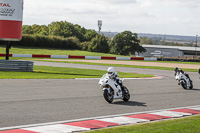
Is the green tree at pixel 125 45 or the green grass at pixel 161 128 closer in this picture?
the green grass at pixel 161 128

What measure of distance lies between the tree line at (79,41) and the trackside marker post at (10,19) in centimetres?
5670

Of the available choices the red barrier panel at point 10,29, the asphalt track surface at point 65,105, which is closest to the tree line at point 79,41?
the red barrier panel at point 10,29

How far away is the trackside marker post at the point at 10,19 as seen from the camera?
29.1 meters

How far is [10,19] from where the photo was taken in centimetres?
2961

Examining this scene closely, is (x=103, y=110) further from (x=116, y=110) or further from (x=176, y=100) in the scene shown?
(x=176, y=100)

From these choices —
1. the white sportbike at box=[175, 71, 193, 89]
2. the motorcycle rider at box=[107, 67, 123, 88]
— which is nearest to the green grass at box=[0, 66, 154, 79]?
the white sportbike at box=[175, 71, 193, 89]

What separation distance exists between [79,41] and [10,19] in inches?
2959

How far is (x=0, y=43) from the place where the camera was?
79938 mm

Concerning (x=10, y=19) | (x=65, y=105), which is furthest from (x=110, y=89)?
(x=10, y=19)

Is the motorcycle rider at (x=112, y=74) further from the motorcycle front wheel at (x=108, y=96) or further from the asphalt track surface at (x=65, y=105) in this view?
the asphalt track surface at (x=65, y=105)

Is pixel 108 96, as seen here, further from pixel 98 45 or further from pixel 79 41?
pixel 98 45

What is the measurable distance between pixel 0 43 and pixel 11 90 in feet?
215

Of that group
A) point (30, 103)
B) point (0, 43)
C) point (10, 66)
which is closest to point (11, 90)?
point (30, 103)

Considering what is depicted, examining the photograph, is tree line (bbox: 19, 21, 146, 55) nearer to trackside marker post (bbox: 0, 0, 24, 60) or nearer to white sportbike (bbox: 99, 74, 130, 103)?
trackside marker post (bbox: 0, 0, 24, 60)
